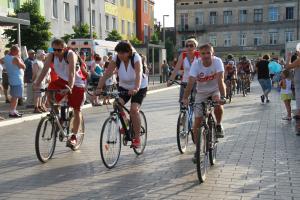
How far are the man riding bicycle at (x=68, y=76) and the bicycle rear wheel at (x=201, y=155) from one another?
2.28m

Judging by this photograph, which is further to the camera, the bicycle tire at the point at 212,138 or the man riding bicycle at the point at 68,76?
the man riding bicycle at the point at 68,76

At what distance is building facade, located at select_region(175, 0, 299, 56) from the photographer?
74812mm

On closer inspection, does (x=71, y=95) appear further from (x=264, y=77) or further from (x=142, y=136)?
(x=264, y=77)

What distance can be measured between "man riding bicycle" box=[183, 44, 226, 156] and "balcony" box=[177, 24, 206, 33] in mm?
73396

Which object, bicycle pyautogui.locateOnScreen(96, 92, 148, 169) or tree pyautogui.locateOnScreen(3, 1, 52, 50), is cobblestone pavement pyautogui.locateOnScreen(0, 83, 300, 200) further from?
tree pyautogui.locateOnScreen(3, 1, 52, 50)

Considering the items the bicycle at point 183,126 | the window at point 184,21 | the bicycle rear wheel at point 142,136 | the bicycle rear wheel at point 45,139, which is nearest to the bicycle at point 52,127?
the bicycle rear wheel at point 45,139

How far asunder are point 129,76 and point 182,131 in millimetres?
1508

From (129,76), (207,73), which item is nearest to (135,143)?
(129,76)

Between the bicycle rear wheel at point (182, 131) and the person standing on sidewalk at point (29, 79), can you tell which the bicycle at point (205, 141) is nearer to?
the bicycle rear wheel at point (182, 131)

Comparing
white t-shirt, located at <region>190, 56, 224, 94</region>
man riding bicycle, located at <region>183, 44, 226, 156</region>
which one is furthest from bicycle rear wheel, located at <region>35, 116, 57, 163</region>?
white t-shirt, located at <region>190, 56, 224, 94</region>

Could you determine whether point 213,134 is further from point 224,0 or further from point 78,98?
point 224,0

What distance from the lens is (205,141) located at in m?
6.22

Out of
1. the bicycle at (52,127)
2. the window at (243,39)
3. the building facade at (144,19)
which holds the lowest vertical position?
the bicycle at (52,127)

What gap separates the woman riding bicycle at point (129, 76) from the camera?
7074 mm
